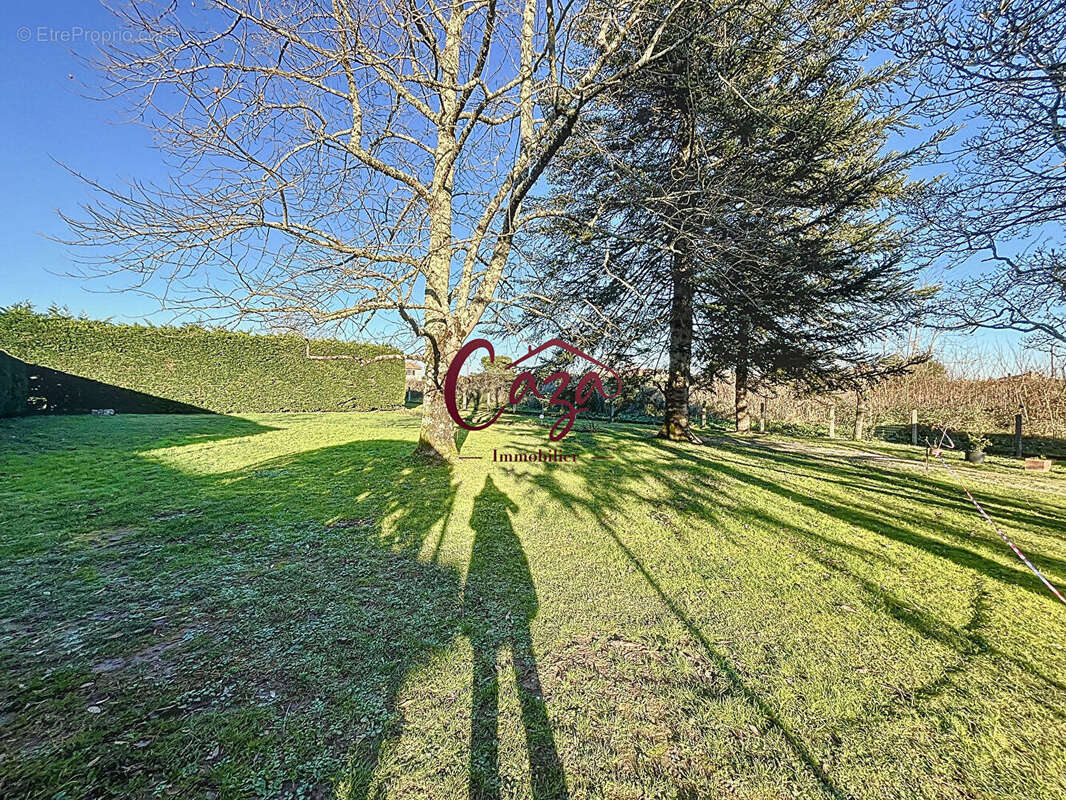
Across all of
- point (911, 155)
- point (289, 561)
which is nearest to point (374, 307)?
point (289, 561)

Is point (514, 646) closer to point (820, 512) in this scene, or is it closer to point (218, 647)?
point (218, 647)

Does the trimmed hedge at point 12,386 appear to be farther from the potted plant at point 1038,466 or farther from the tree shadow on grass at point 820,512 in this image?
the potted plant at point 1038,466

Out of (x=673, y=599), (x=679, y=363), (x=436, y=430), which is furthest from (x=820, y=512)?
(x=436, y=430)

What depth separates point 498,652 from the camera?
2.17 m

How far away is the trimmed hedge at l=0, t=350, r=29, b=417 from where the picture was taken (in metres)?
8.84

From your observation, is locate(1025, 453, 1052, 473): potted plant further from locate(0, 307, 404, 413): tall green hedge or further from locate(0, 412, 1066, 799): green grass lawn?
locate(0, 307, 404, 413): tall green hedge

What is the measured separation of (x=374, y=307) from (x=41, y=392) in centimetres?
1372

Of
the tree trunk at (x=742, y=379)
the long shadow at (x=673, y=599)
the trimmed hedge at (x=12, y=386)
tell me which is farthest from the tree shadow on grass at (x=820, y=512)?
the trimmed hedge at (x=12, y=386)

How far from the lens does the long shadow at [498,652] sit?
150cm

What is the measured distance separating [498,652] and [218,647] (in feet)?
4.99

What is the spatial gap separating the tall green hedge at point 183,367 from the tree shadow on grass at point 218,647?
25.7 feet

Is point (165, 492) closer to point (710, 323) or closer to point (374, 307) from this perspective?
point (374, 307)

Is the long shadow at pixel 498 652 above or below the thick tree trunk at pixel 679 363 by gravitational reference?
below

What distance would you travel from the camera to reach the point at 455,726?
169 cm
